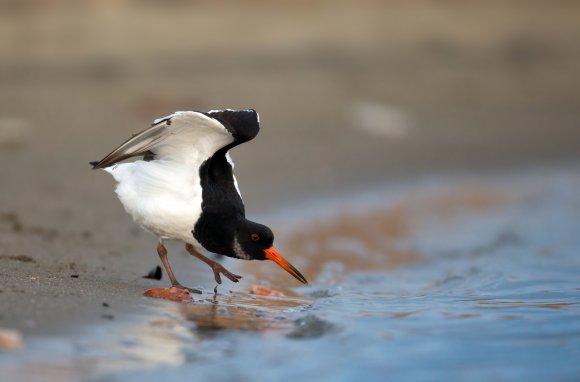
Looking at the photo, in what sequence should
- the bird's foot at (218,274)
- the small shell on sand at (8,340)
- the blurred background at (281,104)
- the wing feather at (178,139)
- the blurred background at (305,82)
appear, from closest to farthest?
the small shell on sand at (8,340), the wing feather at (178,139), the bird's foot at (218,274), the blurred background at (281,104), the blurred background at (305,82)

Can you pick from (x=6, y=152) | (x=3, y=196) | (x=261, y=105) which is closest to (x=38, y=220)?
(x=3, y=196)

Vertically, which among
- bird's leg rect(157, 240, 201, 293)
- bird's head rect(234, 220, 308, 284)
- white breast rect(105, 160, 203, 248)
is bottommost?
bird's leg rect(157, 240, 201, 293)

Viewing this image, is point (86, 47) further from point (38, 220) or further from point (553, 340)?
point (553, 340)

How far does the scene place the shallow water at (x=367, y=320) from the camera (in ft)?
15.6

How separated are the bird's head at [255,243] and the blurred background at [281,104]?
0.78m

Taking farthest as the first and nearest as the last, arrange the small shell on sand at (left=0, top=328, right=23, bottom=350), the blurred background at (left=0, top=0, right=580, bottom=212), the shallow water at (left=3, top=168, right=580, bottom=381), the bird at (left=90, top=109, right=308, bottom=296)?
1. the blurred background at (left=0, top=0, right=580, bottom=212)
2. the bird at (left=90, top=109, right=308, bottom=296)
3. the shallow water at (left=3, top=168, right=580, bottom=381)
4. the small shell on sand at (left=0, top=328, right=23, bottom=350)

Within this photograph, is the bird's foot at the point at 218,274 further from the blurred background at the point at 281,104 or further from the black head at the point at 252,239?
the blurred background at the point at 281,104

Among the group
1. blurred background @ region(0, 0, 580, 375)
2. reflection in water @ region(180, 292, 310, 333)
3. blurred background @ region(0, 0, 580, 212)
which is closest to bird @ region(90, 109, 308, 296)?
reflection in water @ region(180, 292, 310, 333)

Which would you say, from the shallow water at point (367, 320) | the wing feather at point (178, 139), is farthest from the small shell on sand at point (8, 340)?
the wing feather at point (178, 139)

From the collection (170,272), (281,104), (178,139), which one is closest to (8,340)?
(170,272)

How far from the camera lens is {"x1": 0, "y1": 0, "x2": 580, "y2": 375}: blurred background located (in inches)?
324

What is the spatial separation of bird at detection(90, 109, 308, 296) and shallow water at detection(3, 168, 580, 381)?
404 mm

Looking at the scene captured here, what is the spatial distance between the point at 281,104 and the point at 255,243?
8.64 m

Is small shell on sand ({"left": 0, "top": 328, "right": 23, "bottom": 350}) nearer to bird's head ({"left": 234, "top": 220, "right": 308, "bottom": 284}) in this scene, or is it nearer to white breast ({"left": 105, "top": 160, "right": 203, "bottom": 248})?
white breast ({"left": 105, "top": 160, "right": 203, "bottom": 248})
